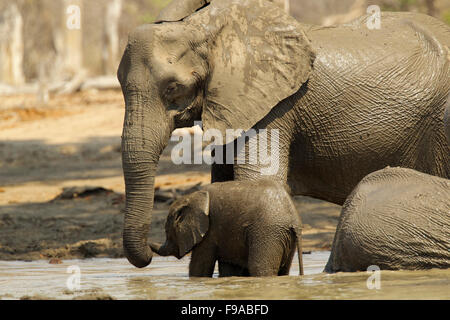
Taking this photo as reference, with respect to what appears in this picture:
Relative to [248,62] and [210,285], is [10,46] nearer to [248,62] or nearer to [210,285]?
[248,62]

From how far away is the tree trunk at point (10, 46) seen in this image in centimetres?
3284

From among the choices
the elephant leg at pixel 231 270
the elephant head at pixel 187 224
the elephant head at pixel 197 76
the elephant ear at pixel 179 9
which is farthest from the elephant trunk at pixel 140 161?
the elephant ear at pixel 179 9

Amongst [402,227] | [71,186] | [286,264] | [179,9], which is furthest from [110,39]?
[402,227]

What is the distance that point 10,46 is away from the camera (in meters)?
33.4

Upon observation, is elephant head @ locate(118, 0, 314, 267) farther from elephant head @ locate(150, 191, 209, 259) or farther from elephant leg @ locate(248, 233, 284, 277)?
elephant leg @ locate(248, 233, 284, 277)

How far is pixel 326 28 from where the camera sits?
7016mm

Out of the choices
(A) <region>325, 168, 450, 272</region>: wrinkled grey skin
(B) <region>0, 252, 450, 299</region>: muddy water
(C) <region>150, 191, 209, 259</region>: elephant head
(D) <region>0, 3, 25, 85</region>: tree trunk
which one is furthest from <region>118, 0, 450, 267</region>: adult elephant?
(D) <region>0, 3, 25, 85</region>: tree trunk

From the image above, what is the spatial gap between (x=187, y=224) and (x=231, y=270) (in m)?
0.42

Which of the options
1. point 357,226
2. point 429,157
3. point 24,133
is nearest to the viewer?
point 357,226

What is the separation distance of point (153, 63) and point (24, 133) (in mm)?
10824

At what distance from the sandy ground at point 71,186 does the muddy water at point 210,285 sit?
4.50 ft

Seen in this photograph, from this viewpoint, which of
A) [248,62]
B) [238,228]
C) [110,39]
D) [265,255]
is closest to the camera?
[265,255]
